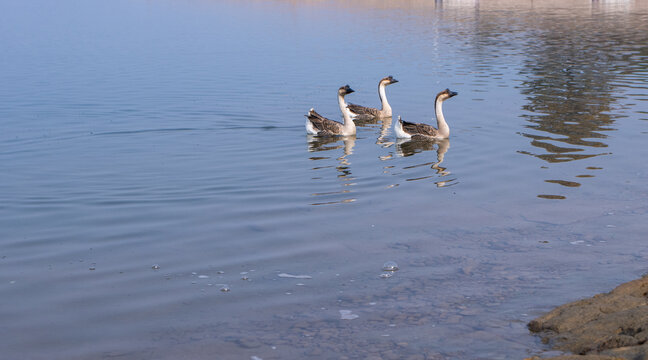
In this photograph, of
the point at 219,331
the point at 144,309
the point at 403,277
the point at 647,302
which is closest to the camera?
the point at 647,302

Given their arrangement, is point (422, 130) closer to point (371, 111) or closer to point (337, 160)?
A: point (337, 160)

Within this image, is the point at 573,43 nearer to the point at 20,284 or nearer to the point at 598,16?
the point at 598,16

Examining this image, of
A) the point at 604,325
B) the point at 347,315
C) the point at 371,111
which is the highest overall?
the point at 371,111

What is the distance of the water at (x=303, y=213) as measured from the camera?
8242mm

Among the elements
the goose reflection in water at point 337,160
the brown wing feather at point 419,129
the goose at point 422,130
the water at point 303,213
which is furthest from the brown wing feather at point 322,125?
the brown wing feather at point 419,129

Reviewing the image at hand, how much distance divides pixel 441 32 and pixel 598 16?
2236 centimetres

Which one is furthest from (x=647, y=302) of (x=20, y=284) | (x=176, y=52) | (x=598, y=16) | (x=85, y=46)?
(x=598, y=16)

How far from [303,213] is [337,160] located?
4.90m

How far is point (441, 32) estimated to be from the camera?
56281mm

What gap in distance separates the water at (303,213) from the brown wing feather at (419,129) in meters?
0.52

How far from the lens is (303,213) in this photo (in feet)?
42.1

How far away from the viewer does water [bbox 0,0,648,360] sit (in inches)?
324

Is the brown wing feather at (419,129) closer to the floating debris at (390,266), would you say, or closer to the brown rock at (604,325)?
the floating debris at (390,266)

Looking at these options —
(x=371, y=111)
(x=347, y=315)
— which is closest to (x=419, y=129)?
(x=371, y=111)
